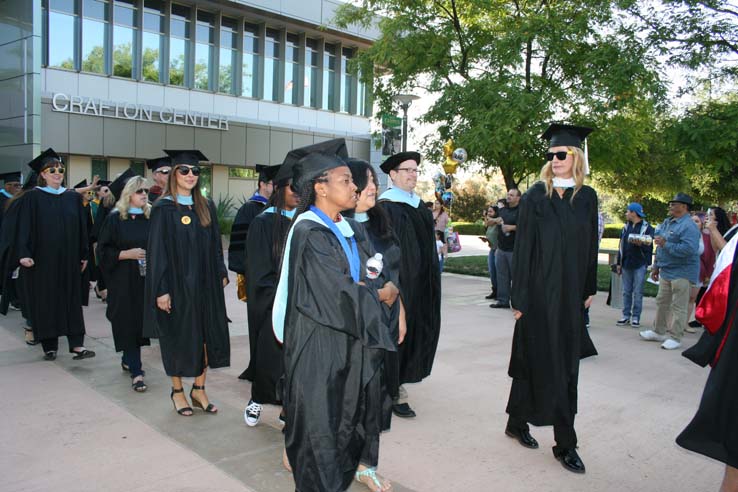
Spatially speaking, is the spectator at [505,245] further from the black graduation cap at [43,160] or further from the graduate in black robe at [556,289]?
the black graduation cap at [43,160]

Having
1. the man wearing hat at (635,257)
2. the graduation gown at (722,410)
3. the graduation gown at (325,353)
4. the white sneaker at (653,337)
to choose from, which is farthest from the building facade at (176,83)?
the graduation gown at (722,410)

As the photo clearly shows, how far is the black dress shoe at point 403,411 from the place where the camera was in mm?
5082

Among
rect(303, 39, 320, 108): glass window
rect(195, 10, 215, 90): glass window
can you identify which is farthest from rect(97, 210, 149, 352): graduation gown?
rect(303, 39, 320, 108): glass window

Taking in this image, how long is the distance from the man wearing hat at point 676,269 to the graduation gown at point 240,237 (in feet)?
17.7

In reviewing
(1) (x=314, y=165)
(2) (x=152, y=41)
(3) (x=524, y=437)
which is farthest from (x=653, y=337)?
(2) (x=152, y=41)

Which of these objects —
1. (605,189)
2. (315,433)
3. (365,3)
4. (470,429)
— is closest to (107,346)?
(470,429)

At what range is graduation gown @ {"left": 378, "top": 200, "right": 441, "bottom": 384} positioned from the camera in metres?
5.10

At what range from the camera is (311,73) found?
93.8 feet

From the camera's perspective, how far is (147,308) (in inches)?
195

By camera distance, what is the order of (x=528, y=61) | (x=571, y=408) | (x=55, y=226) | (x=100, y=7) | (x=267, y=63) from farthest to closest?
(x=267, y=63) → (x=100, y=7) → (x=528, y=61) → (x=55, y=226) → (x=571, y=408)

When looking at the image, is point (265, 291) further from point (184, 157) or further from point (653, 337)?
point (653, 337)

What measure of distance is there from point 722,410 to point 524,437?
5.24 ft

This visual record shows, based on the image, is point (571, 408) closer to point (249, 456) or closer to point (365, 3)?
point (249, 456)

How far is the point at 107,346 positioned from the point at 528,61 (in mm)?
11656
